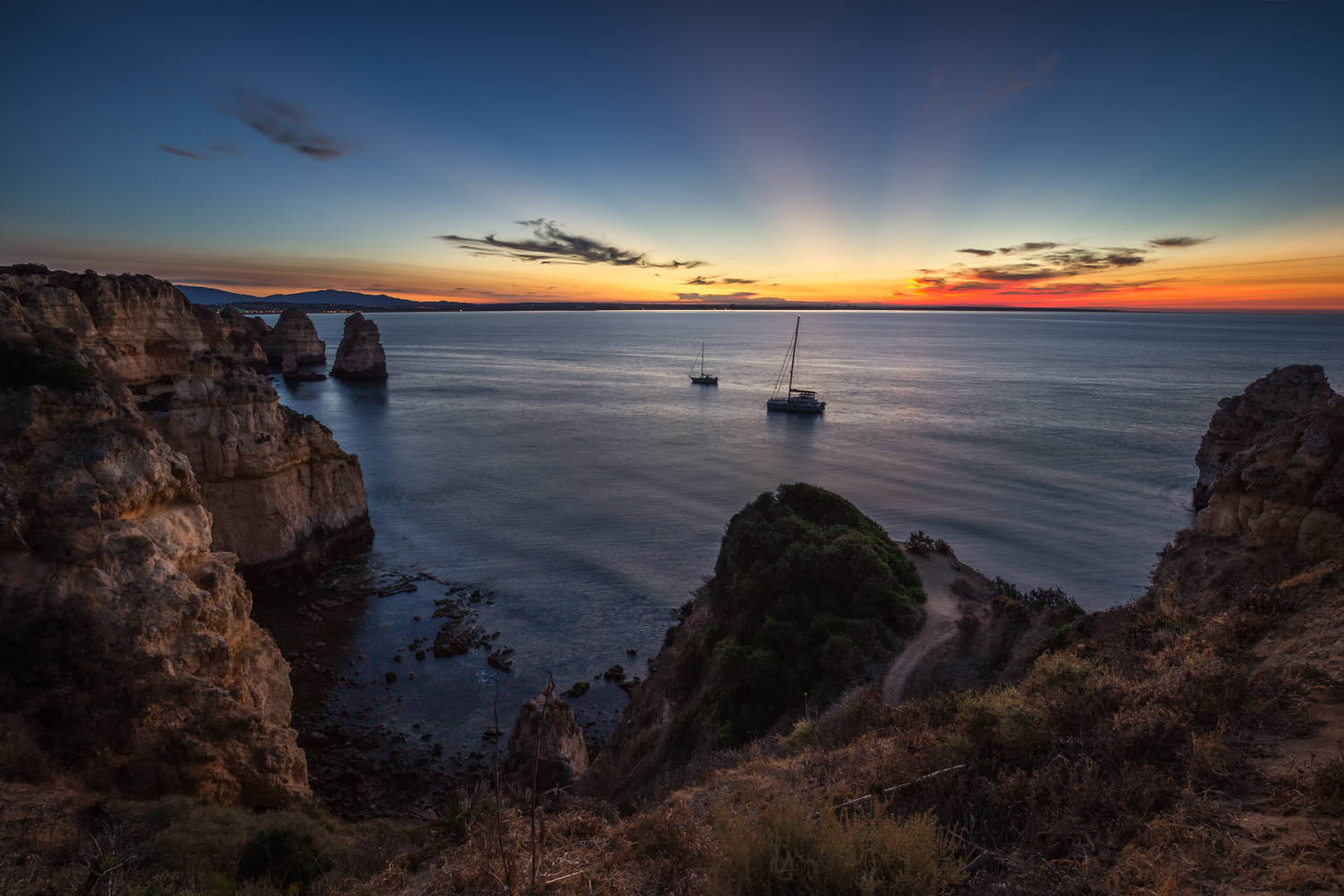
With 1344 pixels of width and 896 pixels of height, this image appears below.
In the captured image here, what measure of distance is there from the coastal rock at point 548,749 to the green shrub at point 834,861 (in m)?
9.83

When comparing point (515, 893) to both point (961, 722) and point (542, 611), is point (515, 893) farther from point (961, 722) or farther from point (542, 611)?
point (542, 611)

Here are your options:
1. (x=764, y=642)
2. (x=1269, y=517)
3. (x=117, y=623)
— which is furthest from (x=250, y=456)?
(x=1269, y=517)

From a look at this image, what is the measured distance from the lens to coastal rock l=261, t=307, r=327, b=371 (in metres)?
96.1

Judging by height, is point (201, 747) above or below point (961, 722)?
below

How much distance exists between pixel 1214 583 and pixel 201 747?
70.6ft

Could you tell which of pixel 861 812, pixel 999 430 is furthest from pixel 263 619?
pixel 999 430

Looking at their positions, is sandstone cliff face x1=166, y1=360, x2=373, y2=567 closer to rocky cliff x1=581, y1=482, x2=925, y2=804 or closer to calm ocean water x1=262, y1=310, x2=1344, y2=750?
calm ocean water x1=262, y1=310, x2=1344, y2=750

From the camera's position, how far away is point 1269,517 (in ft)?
46.4

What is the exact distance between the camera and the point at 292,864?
8211 mm

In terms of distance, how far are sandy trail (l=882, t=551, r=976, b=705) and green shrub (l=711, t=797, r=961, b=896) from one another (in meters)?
9.29

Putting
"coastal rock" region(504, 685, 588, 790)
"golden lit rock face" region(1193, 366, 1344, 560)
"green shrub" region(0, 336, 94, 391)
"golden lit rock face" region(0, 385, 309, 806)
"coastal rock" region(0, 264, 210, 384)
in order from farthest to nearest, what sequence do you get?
"coastal rock" region(0, 264, 210, 384)
"coastal rock" region(504, 685, 588, 790)
"golden lit rock face" region(1193, 366, 1344, 560)
"green shrub" region(0, 336, 94, 391)
"golden lit rock face" region(0, 385, 309, 806)

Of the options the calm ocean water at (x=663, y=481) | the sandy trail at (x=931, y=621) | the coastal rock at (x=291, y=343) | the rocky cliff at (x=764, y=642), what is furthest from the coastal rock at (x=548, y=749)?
the coastal rock at (x=291, y=343)

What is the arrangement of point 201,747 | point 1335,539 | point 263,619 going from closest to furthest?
1. point 201,747
2. point 1335,539
3. point 263,619


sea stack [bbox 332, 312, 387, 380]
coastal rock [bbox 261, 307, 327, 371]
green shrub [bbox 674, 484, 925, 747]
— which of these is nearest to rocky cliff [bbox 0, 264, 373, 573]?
green shrub [bbox 674, 484, 925, 747]
